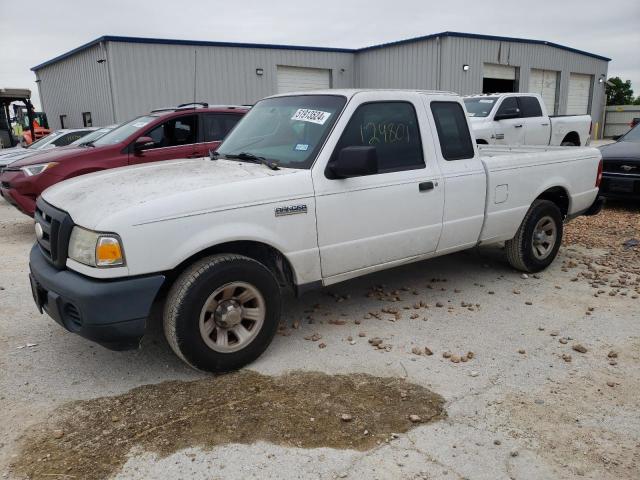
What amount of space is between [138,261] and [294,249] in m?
1.12

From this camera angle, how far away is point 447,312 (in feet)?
15.8

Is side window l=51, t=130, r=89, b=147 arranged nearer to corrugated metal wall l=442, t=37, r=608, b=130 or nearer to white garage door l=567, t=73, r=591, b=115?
corrugated metal wall l=442, t=37, r=608, b=130

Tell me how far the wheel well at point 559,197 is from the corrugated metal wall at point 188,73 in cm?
1317

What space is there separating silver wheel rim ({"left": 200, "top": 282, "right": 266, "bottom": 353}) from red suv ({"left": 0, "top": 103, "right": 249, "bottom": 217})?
4352 mm

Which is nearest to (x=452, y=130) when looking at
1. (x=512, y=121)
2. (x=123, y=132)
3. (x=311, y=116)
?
(x=311, y=116)

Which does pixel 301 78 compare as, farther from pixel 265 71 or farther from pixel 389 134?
pixel 389 134

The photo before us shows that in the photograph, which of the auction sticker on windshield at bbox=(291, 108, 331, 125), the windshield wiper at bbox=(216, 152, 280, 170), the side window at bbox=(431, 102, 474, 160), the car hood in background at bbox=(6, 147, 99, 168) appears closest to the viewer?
the windshield wiper at bbox=(216, 152, 280, 170)

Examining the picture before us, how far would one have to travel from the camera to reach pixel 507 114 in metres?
11.8

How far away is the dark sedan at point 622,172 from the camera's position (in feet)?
29.4

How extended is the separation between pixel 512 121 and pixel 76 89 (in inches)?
692

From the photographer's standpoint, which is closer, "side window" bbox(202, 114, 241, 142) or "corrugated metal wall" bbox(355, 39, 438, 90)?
"side window" bbox(202, 114, 241, 142)

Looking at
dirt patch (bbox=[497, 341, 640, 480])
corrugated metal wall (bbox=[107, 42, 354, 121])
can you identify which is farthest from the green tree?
dirt patch (bbox=[497, 341, 640, 480])

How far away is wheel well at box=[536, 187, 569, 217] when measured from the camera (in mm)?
5914

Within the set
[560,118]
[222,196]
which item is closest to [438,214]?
[222,196]
